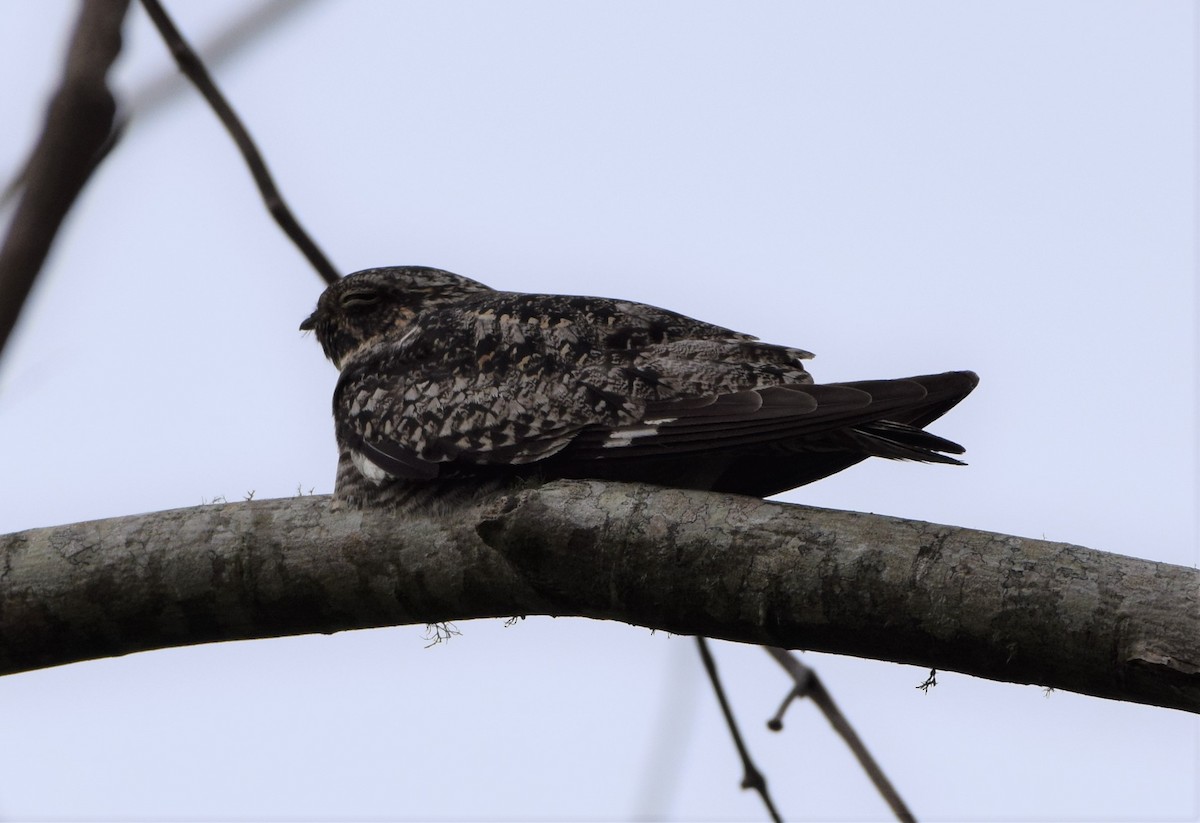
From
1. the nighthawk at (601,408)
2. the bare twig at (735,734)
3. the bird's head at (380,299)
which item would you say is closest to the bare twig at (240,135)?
the nighthawk at (601,408)

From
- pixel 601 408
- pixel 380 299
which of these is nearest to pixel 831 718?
pixel 601 408

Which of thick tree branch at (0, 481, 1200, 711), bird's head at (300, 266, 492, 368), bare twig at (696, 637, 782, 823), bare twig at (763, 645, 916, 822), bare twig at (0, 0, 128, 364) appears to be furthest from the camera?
bird's head at (300, 266, 492, 368)

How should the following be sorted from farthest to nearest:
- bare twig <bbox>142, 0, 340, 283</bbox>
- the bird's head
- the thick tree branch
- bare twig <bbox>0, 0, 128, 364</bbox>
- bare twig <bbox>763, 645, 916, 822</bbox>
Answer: the bird's head, bare twig <bbox>763, 645, 916, 822</bbox>, bare twig <bbox>142, 0, 340, 283</bbox>, the thick tree branch, bare twig <bbox>0, 0, 128, 364</bbox>

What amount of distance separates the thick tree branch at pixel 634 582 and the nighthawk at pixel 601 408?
250mm

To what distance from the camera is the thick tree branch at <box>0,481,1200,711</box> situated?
105 inches

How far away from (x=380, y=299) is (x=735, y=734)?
2231 millimetres

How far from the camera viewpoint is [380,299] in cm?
513

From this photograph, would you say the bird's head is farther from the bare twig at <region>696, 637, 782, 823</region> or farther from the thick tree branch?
the bare twig at <region>696, 637, 782, 823</region>

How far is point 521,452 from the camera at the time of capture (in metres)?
3.56

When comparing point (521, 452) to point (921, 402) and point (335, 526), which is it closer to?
point (335, 526)

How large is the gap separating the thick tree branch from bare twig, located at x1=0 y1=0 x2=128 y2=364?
1539 millimetres

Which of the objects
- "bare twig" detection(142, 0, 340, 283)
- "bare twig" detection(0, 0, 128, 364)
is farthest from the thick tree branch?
"bare twig" detection(0, 0, 128, 364)

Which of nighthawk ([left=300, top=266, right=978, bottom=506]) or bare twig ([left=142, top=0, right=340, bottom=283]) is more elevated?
bare twig ([left=142, top=0, right=340, bottom=283])

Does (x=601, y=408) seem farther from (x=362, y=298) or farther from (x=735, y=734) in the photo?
(x=362, y=298)
